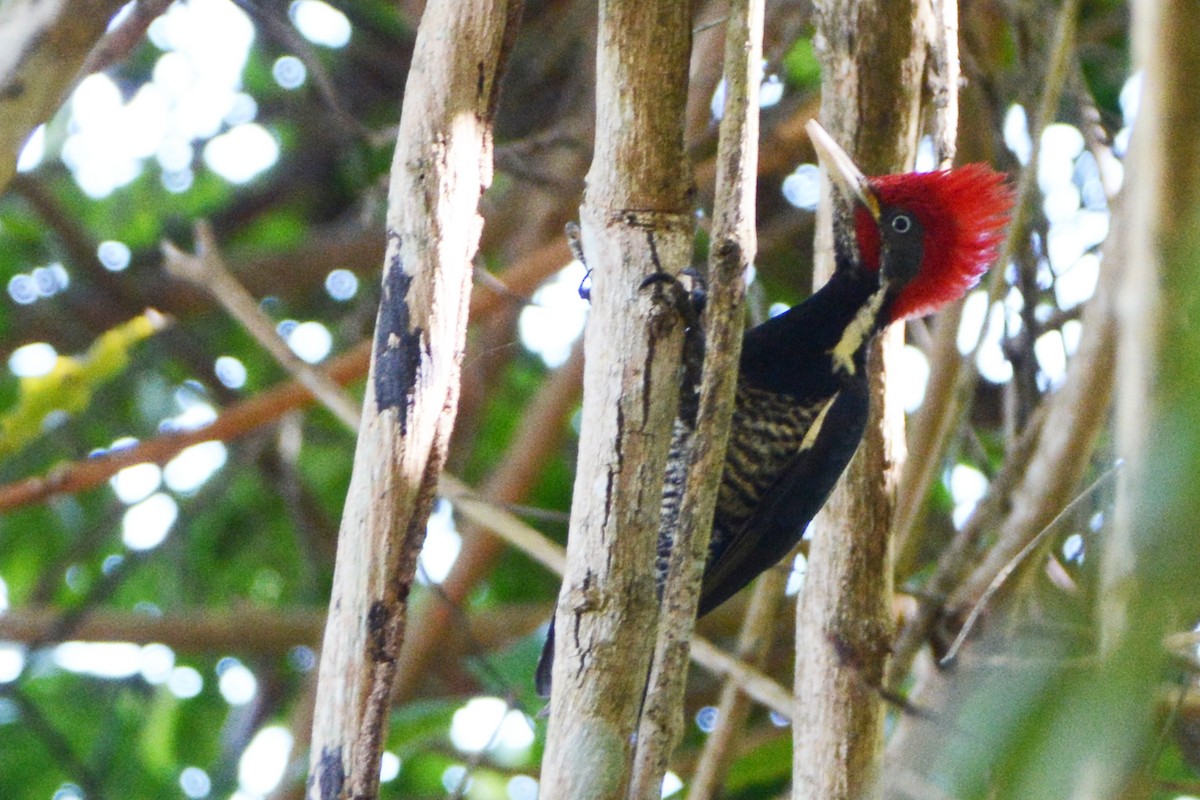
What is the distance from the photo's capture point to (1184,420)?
56 centimetres

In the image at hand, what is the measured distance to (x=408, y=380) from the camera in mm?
1479

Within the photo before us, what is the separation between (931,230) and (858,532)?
0.82 metres

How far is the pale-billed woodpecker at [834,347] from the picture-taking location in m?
2.69

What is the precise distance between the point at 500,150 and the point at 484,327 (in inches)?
68.3

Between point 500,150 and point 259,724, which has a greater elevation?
point 500,150

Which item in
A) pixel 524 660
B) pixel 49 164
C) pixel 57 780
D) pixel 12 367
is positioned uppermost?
pixel 49 164

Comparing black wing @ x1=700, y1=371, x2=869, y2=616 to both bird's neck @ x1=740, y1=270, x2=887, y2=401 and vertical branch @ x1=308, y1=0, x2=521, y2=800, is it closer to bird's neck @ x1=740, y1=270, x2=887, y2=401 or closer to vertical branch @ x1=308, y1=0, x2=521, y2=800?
bird's neck @ x1=740, y1=270, x2=887, y2=401

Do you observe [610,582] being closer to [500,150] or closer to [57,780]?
[500,150]

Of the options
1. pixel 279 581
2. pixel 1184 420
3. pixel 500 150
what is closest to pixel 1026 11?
pixel 500 150

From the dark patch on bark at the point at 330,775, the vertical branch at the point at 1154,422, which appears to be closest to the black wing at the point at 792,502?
the dark patch on bark at the point at 330,775

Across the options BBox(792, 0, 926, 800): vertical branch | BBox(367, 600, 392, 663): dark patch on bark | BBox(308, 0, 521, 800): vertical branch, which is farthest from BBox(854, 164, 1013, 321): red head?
BBox(367, 600, 392, 663): dark patch on bark

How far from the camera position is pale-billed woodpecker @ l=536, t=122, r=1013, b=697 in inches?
106

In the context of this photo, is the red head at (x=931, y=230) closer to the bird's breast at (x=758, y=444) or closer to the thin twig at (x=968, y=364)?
the thin twig at (x=968, y=364)

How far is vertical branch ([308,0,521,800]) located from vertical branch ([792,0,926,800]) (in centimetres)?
94
